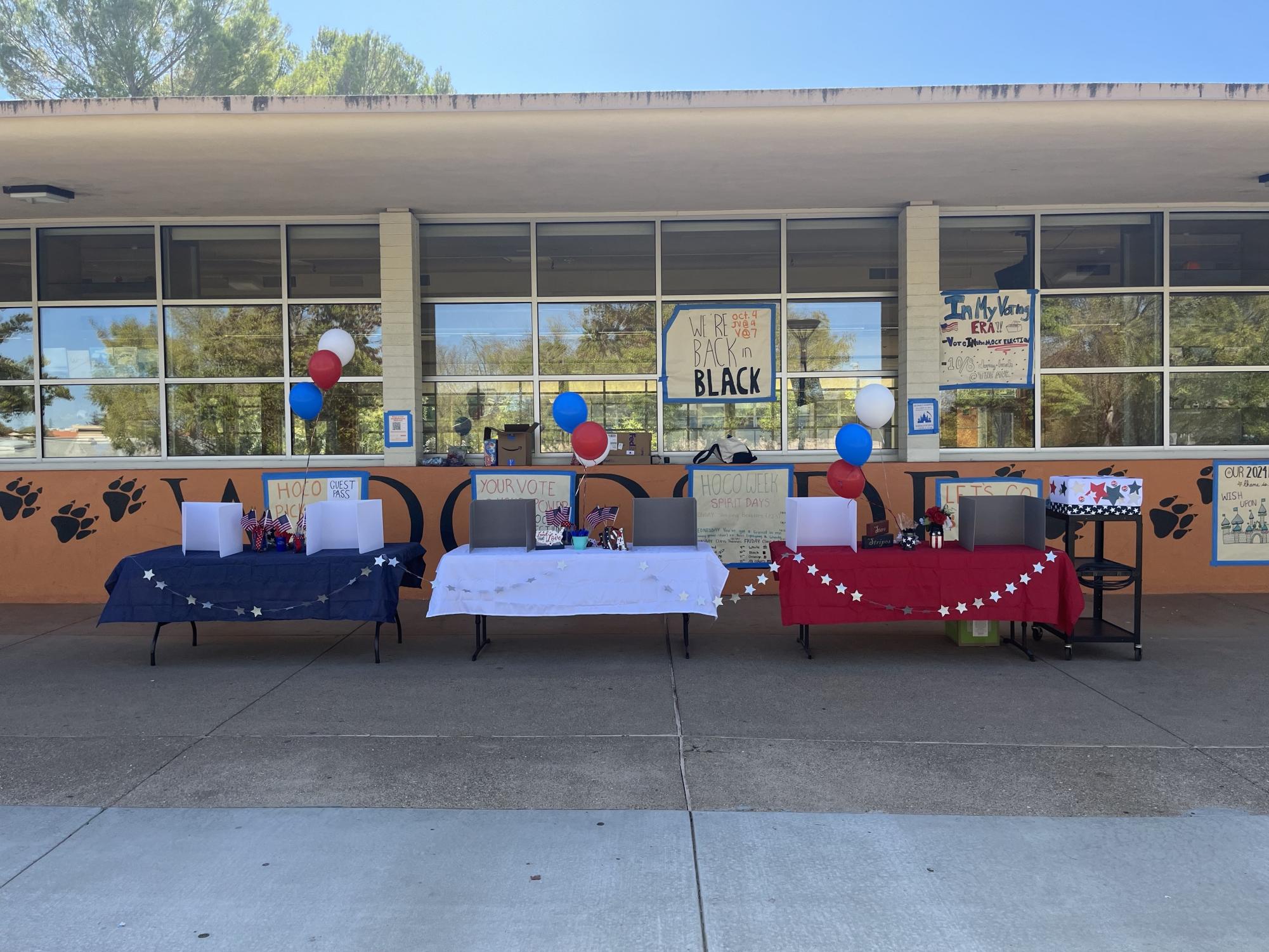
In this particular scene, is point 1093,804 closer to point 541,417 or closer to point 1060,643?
point 1060,643

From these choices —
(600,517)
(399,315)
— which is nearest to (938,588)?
(600,517)

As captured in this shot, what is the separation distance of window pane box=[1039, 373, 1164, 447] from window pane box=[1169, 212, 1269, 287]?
3.83 ft

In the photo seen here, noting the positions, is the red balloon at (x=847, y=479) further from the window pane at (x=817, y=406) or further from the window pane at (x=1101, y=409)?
the window pane at (x=1101, y=409)

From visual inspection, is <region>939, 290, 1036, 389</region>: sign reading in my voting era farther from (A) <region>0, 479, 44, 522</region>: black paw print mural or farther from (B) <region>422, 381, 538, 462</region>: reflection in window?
(A) <region>0, 479, 44, 522</region>: black paw print mural

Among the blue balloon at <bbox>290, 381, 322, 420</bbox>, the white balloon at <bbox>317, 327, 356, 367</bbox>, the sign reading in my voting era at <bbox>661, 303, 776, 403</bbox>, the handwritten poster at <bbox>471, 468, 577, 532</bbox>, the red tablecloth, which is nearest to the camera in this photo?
the red tablecloth

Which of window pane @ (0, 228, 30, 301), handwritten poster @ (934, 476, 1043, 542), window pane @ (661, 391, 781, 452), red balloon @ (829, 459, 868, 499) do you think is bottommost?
handwritten poster @ (934, 476, 1043, 542)

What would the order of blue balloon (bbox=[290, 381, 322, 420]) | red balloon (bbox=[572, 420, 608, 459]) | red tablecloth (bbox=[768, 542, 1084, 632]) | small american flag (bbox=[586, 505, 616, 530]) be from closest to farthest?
red tablecloth (bbox=[768, 542, 1084, 632]), small american flag (bbox=[586, 505, 616, 530]), red balloon (bbox=[572, 420, 608, 459]), blue balloon (bbox=[290, 381, 322, 420])

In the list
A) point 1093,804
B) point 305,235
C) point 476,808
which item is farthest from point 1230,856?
point 305,235

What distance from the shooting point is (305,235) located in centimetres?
966

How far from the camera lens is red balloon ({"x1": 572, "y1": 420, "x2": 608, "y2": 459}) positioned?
7348 millimetres

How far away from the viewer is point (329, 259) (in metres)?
9.66

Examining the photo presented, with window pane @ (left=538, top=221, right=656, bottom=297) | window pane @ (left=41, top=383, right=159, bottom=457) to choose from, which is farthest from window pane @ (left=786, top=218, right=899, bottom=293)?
window pane @ (left=41, top=383, right=159, bottom=457)

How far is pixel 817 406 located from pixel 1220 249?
446cm

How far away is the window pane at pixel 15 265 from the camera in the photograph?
963 centimetres
